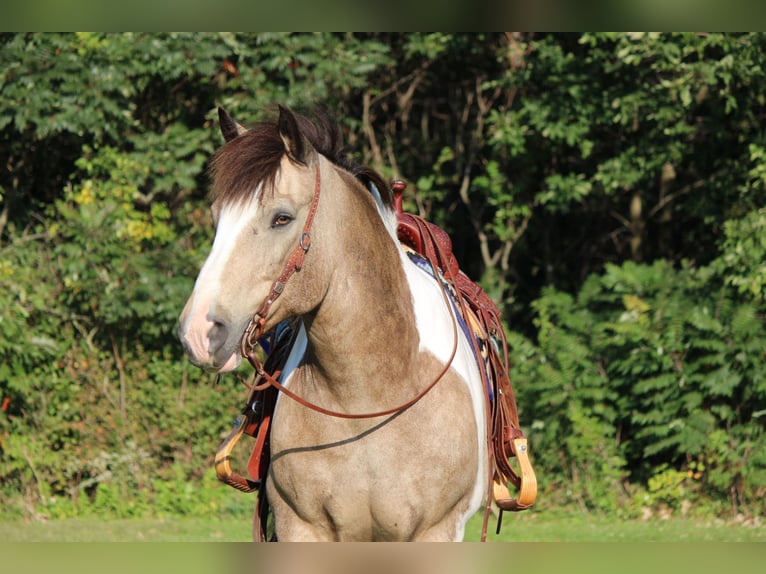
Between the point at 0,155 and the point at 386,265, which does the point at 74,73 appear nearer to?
the point at 0,155

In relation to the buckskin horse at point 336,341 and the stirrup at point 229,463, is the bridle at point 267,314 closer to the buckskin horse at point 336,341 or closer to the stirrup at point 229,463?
the buckskin horse at point 336,341

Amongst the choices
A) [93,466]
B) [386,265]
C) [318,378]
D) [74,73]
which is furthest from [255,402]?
[74,73]

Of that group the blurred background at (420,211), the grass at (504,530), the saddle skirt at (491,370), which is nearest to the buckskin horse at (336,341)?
the saddle skirt at (491,370)

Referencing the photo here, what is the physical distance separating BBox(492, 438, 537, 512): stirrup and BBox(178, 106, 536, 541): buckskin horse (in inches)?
12.8

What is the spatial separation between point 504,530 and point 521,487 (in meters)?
4.37

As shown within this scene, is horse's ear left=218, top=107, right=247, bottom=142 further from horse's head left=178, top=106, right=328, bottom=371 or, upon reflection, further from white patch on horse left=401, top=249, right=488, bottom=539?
white patch on horse left=401, top=249, right=488, bottom=539

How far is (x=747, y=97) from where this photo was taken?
9.48 metres

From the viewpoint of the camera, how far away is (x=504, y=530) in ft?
26.2

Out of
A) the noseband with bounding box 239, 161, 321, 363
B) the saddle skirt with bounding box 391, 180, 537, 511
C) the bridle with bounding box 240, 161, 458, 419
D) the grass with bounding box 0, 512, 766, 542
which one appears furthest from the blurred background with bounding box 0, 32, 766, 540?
the noseband with bounding box 239, 161, 321, 363

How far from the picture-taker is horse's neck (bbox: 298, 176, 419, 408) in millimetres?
3068

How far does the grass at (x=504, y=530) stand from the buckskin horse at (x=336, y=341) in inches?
167

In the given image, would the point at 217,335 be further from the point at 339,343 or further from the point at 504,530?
the point at 504,530

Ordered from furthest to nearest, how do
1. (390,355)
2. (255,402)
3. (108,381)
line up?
(108,381) < (255,402) < (390,355)

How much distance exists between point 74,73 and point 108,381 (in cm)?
321
